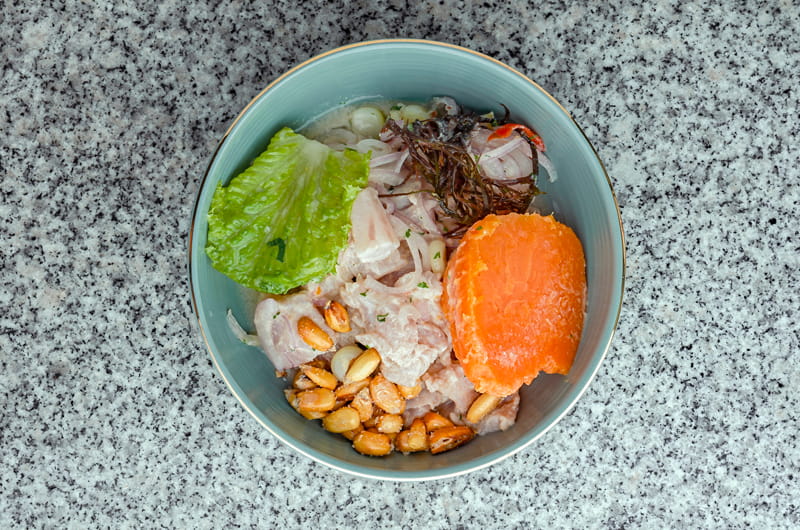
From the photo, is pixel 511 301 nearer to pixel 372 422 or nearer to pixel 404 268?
pixel 404 268

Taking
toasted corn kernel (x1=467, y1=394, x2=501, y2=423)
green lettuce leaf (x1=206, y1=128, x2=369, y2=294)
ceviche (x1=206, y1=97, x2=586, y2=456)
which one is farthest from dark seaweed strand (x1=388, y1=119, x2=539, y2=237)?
toasted corn kernel (x1=467, y1=394, x2=501, y2=423)

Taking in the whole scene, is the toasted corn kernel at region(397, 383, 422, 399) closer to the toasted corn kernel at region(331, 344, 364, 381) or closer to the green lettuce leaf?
the toasted corn kernel at region(331, 344, 364, 381)

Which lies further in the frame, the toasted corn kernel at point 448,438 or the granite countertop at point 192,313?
the granite countertop at point 192,313

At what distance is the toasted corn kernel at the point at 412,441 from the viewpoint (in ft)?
5.26

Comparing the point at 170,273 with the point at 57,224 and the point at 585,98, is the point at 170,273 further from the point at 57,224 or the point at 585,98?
the point at 585,98

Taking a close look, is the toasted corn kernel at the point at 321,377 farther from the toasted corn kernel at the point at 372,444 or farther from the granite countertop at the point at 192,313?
the granite countertop at the point at 192,313

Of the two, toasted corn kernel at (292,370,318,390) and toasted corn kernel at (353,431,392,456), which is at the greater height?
toasted corn kernel at (292,370,318,390)

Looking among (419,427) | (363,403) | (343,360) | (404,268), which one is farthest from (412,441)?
(404,268)

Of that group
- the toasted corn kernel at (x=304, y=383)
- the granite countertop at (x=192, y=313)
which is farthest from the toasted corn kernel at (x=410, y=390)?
the granite countertop at (x=192, y=313)

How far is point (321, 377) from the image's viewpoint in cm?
162

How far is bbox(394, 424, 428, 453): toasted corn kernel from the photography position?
1.60 meters

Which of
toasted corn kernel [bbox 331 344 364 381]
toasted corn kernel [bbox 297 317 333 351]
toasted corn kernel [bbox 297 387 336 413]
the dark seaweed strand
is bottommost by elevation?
toasted corn kernel [bbox 297 387 336 413]

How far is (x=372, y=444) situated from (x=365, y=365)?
0.64 ft

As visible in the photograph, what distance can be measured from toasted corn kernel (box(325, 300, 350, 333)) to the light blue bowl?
0.71 feet
